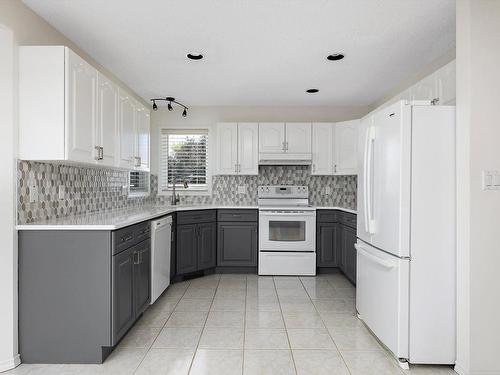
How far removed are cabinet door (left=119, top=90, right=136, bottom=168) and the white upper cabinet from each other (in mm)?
1573

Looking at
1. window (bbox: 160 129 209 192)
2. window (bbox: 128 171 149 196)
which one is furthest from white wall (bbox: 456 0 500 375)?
window (bbox: 160 129 209 192)

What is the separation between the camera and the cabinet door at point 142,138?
388 cm

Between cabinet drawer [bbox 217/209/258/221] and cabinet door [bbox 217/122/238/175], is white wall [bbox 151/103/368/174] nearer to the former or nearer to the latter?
cabinet door [bbox 217/122/238/175]

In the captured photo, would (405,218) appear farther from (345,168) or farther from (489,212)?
(345,168)

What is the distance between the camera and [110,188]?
3.91m

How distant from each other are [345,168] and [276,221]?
48.0 inches

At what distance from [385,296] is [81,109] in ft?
8.43

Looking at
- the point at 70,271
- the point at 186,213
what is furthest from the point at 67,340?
the point at 186,213

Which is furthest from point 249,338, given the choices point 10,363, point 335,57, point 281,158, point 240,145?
point 240,145

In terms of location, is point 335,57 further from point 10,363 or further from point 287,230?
point 10,363

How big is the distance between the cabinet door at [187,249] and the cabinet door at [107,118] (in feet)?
4.92

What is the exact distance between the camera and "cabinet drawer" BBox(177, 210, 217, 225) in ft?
14.5

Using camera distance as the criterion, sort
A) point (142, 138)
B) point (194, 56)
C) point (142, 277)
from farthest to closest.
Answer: point (142, 138) < point (194, 56) < point (142, 277)

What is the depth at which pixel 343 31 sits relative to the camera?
2.80 meters
